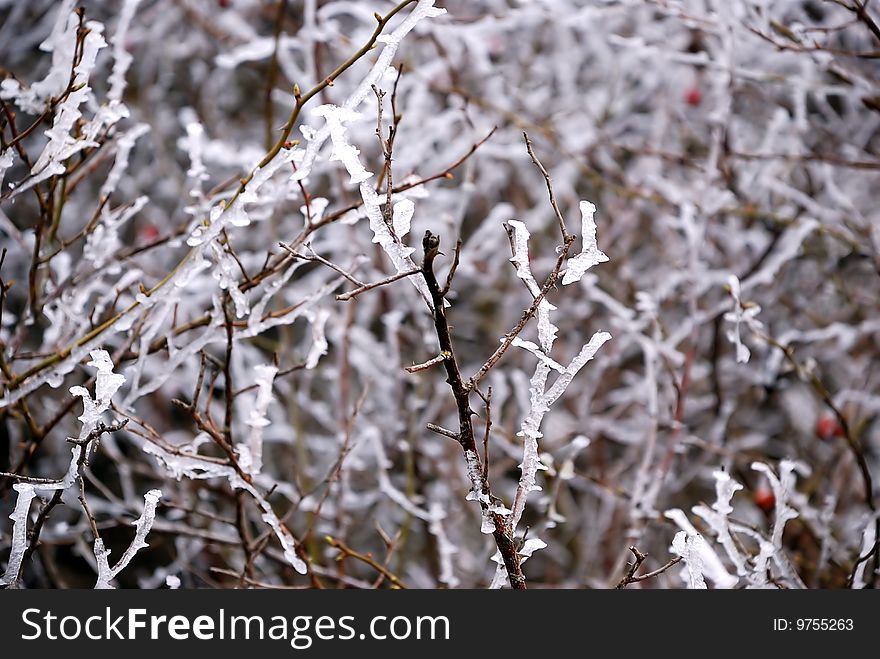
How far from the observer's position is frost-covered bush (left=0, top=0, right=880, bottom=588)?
4.99 feet

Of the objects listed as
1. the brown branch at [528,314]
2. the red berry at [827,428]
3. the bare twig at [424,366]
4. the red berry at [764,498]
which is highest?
the red berry at [827,428]

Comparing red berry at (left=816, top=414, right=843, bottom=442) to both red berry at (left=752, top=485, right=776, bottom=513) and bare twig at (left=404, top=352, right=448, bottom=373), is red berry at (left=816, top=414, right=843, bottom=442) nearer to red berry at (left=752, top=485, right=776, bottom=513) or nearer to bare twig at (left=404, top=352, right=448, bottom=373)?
red berry at (left=752, top=485, right=776, bottom=513)

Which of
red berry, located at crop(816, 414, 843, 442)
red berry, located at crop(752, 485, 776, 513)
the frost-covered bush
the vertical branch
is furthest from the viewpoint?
red berry, located at crop(816, 414, 843, 442)

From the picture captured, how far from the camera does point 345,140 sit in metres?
1.24

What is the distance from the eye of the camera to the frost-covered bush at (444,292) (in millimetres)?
1521

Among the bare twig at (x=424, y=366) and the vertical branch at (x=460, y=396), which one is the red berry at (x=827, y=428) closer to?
the vertical branch at (x=460, y=396)

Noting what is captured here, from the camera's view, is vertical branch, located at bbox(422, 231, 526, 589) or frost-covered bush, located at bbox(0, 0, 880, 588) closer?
vertical branch, located at bbox(422, 231, 526, 589)

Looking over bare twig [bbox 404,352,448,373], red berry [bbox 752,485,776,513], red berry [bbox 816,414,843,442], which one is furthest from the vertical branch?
red berry [bbox 816,414,843,442]

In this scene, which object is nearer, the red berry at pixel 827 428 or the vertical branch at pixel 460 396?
the vertical branch at pixel 460 396

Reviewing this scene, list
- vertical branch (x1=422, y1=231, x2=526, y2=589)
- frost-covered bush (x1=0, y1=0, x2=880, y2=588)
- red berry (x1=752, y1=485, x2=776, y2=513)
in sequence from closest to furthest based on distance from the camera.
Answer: vertical branch (x1=422, y1=231, x2=526, y2=589), frost-covered bush (x1=0, y1=0, x2=880, y2=588), red berry (x1=752, y1=485, x2=776, y2=513)

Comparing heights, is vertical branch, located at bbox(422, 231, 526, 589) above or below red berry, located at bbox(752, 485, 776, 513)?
below

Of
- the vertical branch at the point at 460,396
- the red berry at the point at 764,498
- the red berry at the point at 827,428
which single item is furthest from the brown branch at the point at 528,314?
the red berry at the point at 827,428
